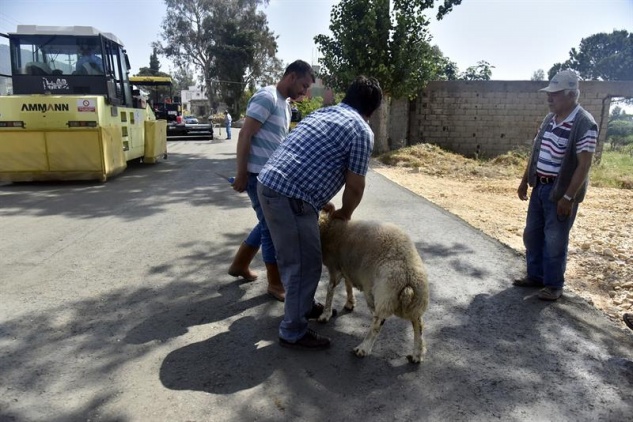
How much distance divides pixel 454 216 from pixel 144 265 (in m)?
4.96

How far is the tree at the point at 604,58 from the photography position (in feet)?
208

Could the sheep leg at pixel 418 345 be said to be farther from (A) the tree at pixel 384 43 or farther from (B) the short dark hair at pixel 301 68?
(A) the tree at pixel 384 43

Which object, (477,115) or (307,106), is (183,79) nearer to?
(307,106)

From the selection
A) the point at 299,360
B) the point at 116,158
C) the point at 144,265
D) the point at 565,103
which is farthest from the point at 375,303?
the point at 116,158

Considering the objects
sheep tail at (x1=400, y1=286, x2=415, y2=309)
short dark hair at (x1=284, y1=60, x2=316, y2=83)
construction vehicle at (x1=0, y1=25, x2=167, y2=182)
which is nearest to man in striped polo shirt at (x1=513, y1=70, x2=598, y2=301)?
sheep tail at (x1=400, y1=286, x2=415, y2=309)

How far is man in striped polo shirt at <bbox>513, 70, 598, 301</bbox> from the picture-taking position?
3.93 meters

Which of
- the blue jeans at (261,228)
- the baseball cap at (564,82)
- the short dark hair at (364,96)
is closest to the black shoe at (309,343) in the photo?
the blue jeans at (261,228)

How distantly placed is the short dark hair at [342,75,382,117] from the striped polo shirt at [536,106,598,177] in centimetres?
200

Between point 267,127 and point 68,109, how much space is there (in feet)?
23.6

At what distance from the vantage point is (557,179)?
410 cm

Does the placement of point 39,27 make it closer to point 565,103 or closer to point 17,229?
point 17,229

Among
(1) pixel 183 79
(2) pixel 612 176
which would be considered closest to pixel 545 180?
(2) pixel 612 176

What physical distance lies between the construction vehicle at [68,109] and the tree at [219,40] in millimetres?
38628

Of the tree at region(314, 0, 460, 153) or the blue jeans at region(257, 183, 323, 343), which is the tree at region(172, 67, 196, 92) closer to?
the tree at region(314, 0, 460, 153)
